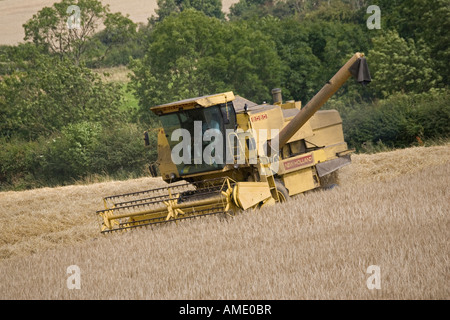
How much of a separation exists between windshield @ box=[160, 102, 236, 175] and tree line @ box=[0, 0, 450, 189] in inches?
552

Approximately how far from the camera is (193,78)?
40.7m

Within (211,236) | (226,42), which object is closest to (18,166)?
(226,42)

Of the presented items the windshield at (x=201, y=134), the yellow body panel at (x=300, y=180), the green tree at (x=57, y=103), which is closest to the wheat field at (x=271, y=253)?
the yellow body panel at (x=300, y=180)

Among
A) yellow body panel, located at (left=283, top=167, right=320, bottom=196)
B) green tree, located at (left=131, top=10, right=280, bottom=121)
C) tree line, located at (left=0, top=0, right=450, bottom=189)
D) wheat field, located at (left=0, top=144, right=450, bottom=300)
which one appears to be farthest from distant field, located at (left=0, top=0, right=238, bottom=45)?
wheat field, located at (left=0, top=144, right=450, bottom=300)

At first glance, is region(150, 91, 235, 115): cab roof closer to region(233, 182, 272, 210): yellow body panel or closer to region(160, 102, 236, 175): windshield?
region(160, 102, 236, 175): windshield

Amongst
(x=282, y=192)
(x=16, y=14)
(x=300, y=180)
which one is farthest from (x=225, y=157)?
(x=16, y=14)

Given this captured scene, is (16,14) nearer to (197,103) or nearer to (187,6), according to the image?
(187,6)

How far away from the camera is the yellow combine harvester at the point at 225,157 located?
1141cm

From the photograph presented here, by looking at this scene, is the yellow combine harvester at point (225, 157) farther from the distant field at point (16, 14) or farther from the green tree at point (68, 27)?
the distant field at point (16, 14)

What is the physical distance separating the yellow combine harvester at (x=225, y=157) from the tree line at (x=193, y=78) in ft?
41.7

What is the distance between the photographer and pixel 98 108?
131ft

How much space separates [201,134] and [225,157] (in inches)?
22.7

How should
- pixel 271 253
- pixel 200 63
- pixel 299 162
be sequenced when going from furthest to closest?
pixel 200 63, pixel 299 162, pixel 271 253
